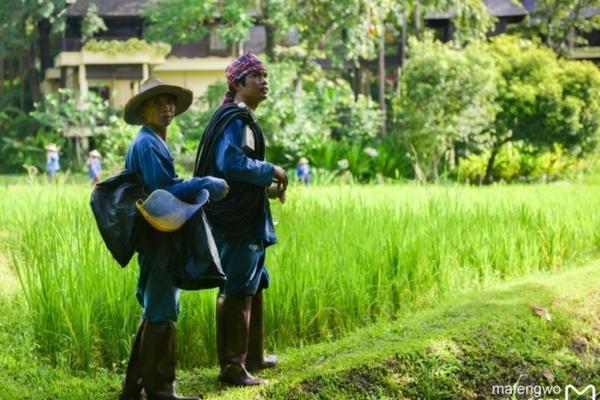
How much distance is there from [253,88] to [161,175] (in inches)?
35.4

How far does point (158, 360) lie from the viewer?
4875 millimetres

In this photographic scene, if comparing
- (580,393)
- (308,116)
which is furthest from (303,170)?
(580,393)

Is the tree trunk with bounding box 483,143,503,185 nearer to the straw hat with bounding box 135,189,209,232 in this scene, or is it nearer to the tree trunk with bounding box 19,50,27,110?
the tree trunk with bounding box 19,50,27,110

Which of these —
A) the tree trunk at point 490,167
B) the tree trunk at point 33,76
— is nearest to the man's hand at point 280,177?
the tree trunk at point 490,167

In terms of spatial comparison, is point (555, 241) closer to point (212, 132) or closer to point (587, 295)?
point (587, 295)

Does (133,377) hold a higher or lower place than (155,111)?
lower

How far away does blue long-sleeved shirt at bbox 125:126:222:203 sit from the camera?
469 cm

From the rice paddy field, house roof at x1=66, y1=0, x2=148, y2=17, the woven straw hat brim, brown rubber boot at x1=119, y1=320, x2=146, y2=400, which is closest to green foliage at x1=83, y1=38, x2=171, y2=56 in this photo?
house roof at x1=66, y1=0, x2=148, y2=17

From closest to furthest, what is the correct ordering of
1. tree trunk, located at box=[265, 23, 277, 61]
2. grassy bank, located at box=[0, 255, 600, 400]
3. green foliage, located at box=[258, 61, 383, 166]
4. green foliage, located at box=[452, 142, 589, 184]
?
grassy bank, located at box=[0, 255, 600, 400] < green foliage, located at box=[258, 61, 383, 166] < green foliage, located at box=[452, 142, 589, 184] < tree trunk, located at box=[265, 23, 277, 61]

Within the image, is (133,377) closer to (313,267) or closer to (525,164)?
(313,267)

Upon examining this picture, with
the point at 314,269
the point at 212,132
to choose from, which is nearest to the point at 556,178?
Answer: the point at 314,269

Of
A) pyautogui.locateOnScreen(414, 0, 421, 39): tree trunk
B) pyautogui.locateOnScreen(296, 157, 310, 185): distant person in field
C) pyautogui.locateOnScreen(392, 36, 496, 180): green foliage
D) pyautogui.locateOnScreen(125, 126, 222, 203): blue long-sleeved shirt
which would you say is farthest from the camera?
pyautogui.locateOnScreen(414, 0, 421, 39): tree trunk

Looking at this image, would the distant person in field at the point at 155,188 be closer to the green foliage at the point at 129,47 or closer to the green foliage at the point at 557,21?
the green foliage at the point at 557,21

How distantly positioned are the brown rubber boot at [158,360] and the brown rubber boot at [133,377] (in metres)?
0.12
